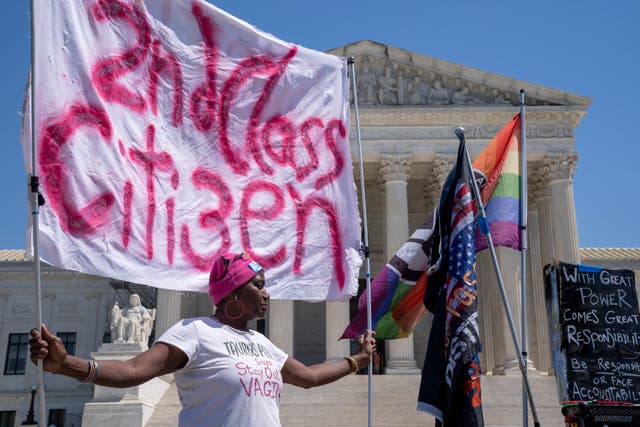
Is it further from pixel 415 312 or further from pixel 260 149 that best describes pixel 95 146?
pixel 415 312

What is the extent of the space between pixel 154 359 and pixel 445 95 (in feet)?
111

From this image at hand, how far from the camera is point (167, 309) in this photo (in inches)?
1329

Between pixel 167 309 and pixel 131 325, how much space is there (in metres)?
5.18

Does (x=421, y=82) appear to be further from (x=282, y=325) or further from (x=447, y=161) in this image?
(x=282, y=325)

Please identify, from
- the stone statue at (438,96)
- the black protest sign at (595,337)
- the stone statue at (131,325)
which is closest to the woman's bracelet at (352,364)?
the black protest sign at (595,337)

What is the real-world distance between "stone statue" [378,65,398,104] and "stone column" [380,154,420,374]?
2896mm

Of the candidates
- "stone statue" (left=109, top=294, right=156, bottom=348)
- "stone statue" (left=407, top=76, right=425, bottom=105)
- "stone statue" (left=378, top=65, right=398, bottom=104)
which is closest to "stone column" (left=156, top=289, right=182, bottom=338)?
"stone statue" (left=109, top=294, right=156, bottom=348)

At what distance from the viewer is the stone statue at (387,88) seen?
3644 cm

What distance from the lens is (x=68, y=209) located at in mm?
5500

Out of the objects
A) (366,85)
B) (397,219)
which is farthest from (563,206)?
(366,85)

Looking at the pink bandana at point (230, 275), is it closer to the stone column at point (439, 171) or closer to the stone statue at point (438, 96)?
the stone column at point (439, 171)

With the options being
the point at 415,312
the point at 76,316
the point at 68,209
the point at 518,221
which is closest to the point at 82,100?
the point at 68,209

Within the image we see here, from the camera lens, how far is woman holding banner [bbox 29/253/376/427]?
→ 3832 millimetres

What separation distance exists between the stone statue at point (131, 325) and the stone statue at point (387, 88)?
15365mm
